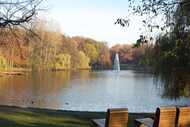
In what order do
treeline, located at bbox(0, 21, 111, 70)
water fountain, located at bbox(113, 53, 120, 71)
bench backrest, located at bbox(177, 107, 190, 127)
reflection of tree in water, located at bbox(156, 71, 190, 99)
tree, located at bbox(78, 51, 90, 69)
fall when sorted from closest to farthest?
bench backrest, located at bbox(177, 107, 190, 127)
reflection of tree in water, located at bbox(156, 71, 190, 99)
treeline, located at bbox(0, 21, 111, 70)
tree, located at bbox(78, 51, 90, 69)
water fountain, located at bbox(113, 53, 120, 71)

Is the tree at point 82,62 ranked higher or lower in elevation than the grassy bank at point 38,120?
higher

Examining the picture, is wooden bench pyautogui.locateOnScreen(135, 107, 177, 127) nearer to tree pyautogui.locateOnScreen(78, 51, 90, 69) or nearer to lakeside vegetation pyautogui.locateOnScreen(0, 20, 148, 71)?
lakeside vegetation pyautogui.locateOnScreen(0, 20, 148, 71)

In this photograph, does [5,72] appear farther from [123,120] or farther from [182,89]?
[123,120]


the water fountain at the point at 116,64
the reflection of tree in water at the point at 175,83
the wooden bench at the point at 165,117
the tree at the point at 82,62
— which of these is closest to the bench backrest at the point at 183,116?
the wooden bench at the point at 165,117

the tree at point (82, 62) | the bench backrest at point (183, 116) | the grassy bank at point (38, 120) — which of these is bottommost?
the grassy bank at point (38, 120)

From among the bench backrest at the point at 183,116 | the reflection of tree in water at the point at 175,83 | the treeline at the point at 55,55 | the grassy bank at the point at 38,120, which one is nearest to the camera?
the bench backrest at the point at 183,116

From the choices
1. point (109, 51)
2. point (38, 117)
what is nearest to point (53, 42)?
point (109, 51)

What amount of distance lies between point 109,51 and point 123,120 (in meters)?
90.5

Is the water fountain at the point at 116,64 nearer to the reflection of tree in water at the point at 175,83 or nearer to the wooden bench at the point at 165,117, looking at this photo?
the reflection of tree in water at the point at 175,83

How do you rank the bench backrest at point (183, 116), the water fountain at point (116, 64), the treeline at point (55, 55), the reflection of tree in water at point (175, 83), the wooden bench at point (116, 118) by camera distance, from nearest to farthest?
the wooden bench at point (116, 118) → the bench backrest at point (183, 116) → the reflection of tree in water at point (175, 83) → the treeline at point (55, 55) → the water fountain at point (116, 64)

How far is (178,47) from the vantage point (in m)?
7.93

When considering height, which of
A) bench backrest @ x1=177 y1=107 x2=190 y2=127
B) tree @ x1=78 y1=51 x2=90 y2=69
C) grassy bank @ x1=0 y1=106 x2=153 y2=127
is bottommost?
grassy bank @ x1=0 y1=106 x2=153 y2=127

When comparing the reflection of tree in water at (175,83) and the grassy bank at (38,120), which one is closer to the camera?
the grassy bank at (38,120)

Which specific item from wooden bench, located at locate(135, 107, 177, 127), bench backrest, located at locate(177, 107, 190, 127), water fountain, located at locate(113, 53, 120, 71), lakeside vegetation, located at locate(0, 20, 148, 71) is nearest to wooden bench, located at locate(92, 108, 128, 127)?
wooden bench, located at locate(135, 107, 177, 127)
